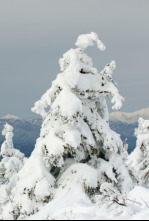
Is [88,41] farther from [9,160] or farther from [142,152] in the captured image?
[9,160]

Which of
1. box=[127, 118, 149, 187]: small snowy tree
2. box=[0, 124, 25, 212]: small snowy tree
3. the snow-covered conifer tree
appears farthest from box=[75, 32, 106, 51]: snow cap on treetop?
box=[0, 124, 25, 212]: small snowy tree

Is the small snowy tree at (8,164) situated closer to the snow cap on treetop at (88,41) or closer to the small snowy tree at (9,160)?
the small snowy tree at (9,160)

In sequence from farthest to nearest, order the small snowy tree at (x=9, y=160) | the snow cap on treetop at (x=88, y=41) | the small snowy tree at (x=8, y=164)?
the small snowy tree at (x=9, y=160) < the small snowy tree at (x=8, y=164) < the snow cap on treetop at (x=88, y=41)

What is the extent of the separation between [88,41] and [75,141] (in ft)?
16.6

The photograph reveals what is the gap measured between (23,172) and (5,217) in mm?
2075

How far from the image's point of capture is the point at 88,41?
1634cm

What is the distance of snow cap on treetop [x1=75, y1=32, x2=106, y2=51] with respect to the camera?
16359 mm

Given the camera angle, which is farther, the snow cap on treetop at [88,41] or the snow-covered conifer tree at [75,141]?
the snow cap on treetop at [88,41]

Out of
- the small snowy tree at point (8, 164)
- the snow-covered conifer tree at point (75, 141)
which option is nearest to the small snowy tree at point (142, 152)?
the small snowy tree at point (8, 164)

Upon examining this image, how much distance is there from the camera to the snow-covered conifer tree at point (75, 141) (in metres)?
14.0

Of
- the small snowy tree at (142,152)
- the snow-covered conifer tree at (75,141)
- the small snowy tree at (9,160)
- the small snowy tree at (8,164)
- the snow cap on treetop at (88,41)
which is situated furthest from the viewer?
the small snowy tree at (9,160)

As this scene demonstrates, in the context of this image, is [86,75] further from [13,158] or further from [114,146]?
[13,158]

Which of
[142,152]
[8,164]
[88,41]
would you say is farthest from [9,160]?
[88,41]

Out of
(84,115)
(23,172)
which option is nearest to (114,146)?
(84,115)
